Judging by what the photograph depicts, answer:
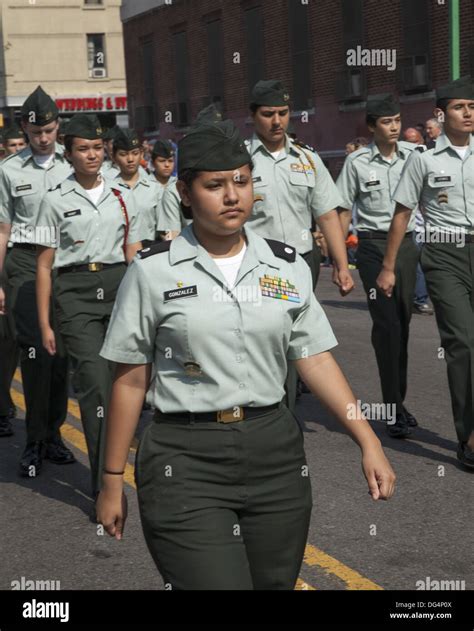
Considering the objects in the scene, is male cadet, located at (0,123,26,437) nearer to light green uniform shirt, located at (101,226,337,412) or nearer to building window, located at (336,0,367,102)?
light green uniform shirt, located at (101,226,337,412)

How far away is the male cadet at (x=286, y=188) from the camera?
7383 mm

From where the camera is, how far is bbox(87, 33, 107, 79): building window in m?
57.3

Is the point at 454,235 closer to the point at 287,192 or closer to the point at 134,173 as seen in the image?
the point at 287,192

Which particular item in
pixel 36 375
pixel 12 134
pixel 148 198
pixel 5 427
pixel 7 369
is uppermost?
pixel 12 134

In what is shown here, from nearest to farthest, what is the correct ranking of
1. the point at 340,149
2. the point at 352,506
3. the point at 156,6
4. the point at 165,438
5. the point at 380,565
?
the point at 165,438 < the point at 380,565 < the point at 352,506 < the point at 340,149 < the point at 156,6

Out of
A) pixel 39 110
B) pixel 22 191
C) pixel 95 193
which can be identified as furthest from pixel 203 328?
pixel 22 191

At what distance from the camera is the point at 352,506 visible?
6.40 m

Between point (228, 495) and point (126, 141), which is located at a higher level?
point (126, 141)

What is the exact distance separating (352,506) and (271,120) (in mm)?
2450

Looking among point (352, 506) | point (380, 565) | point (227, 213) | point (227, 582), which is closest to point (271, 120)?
point (352, 506)

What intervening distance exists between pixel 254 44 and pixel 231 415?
99.0ft

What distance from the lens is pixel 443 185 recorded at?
7324mm

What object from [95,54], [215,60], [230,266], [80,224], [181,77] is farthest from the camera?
[95,54]
